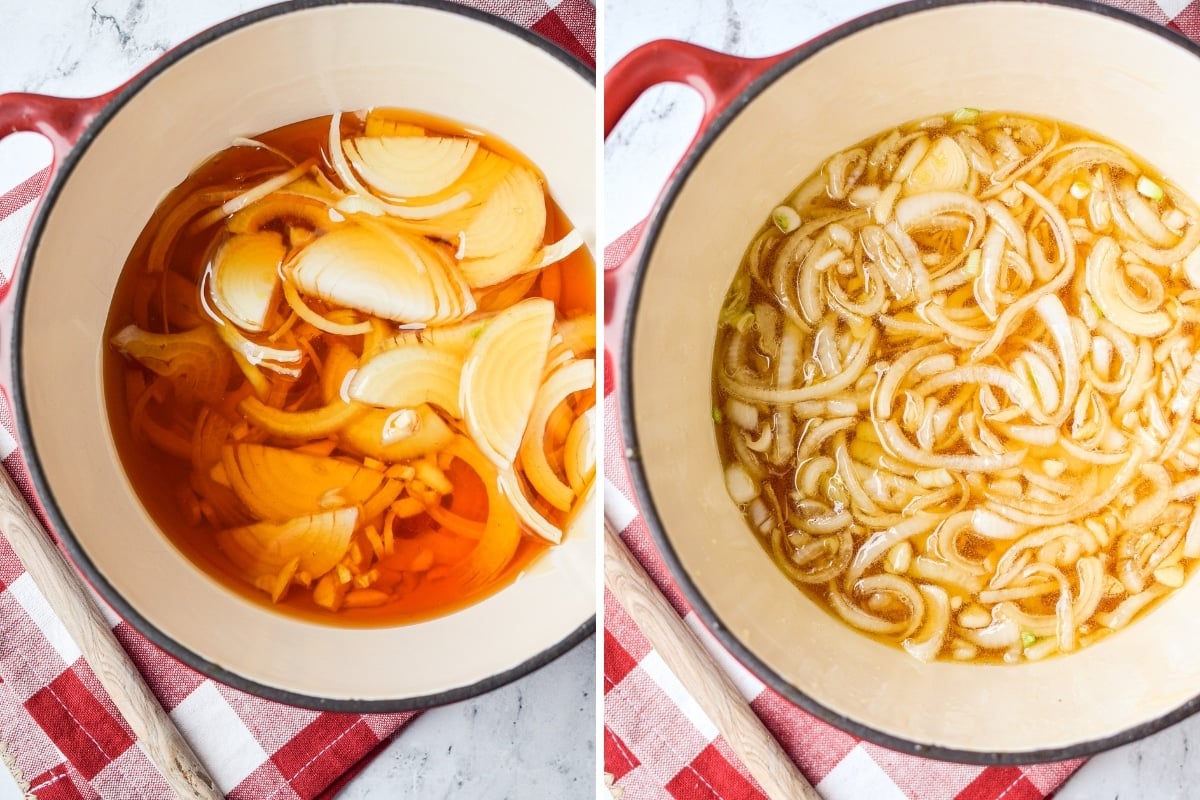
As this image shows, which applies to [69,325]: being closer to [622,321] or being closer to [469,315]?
[469,315]

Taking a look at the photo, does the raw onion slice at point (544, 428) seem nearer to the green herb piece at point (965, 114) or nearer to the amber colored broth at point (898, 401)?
the amber colored broth at point (898, 401)

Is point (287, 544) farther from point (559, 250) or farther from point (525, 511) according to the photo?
point (559, 250)

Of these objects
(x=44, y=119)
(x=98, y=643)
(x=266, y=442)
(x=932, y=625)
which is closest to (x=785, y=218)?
(x=932, y=625)

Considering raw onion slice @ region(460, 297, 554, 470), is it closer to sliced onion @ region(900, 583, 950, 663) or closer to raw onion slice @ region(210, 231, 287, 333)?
raw onion slice @ region(210, 231, 287, 333)

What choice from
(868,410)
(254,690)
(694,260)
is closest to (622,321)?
(694,260)

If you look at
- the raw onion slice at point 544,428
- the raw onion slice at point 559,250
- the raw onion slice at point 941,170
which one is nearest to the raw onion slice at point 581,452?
the raw onion slice at point 544,428

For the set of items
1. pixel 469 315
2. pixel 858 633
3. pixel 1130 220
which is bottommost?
pixel 858 633
